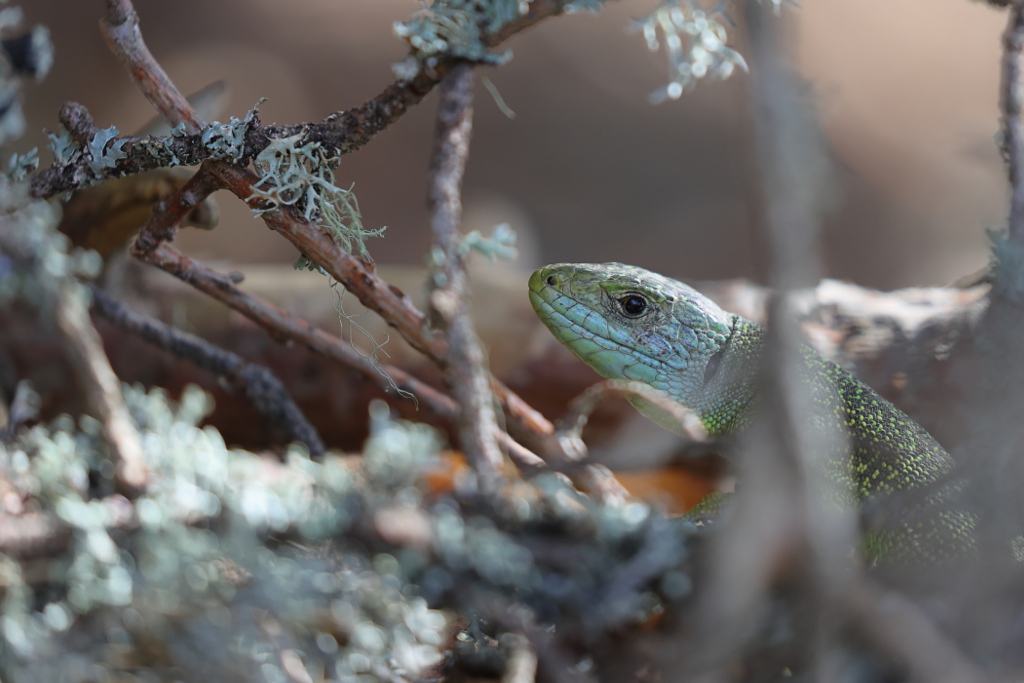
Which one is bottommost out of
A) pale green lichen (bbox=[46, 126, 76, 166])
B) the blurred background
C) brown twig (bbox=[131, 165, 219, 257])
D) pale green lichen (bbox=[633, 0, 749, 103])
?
the blurred background

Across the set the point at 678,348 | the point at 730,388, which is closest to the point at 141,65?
the point at 678,348

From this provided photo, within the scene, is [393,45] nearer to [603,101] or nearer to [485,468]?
[603,101]

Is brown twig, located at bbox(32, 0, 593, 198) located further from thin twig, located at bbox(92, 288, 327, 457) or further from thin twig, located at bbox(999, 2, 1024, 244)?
thin twig, located at bbox(999, 2, 1024, 244)

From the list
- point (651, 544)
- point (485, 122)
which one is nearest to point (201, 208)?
point (651, 544)

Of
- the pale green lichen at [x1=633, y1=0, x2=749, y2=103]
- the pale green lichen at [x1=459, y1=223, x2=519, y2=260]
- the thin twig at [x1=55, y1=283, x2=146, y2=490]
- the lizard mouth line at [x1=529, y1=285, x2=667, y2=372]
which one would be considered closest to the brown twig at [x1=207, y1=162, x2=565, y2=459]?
the pale green lichen at [x1=459, y1=223, x2=519, y2=260]

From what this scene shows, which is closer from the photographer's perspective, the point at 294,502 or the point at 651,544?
the point at 651,544

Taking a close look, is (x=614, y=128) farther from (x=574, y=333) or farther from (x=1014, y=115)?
(x=1014, y=115)
